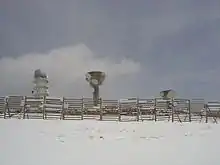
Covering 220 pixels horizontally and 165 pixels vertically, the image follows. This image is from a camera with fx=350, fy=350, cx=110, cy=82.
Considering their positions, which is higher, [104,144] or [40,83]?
[40,83]

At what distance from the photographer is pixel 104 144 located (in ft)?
48.4

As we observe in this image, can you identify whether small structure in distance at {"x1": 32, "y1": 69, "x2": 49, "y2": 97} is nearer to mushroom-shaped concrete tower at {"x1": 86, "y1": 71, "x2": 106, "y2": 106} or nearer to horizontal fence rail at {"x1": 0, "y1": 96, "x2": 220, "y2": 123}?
mushroom-shaped concrete tower at {"x1": 86, "y1": 71, "x2": 106, "y2": 106}

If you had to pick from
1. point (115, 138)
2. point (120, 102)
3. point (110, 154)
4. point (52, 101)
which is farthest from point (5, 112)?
point (110, 154)

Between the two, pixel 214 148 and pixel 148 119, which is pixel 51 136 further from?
pixel 148 119

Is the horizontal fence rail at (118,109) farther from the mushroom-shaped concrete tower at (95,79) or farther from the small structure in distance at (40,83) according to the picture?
the small structure in distance at (40,83)

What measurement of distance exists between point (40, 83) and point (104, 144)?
20227mm

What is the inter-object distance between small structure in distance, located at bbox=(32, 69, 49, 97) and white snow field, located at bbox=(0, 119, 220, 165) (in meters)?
15.3

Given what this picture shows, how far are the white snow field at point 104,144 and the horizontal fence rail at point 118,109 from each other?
3.24 metres

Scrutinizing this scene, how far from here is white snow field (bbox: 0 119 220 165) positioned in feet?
41.5

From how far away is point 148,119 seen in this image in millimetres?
22953

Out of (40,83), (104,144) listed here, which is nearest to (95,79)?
(40,83)

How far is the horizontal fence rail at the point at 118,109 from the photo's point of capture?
2202cm

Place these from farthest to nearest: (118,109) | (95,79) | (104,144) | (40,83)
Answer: (40,83), (95,79), (118,109), (104,144)

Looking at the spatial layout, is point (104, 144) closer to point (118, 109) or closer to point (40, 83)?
point (118, 109)
